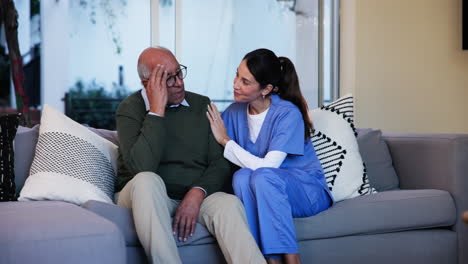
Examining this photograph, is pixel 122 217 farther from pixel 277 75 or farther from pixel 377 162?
pixel 377 162

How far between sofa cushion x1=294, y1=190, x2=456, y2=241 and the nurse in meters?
0.06

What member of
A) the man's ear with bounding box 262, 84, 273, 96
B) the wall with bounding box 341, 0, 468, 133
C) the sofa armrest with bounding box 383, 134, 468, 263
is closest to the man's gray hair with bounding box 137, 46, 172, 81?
the man's ear with bounding box 262, 84, 273, 96

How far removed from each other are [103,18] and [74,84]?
588mm

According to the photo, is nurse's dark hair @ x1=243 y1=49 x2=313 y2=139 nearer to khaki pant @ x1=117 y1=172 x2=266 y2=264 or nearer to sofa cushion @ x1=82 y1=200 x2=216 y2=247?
khaki pant @ x1=117 y1=172 x2=266 y2=264

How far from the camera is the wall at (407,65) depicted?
454 cm

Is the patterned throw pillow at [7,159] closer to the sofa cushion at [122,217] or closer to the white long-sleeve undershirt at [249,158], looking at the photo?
the sofa cushion at [122,217]

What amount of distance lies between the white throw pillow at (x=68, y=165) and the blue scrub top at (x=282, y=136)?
516 millimetres

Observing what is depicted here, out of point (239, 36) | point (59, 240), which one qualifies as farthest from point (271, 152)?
point (239, 36)

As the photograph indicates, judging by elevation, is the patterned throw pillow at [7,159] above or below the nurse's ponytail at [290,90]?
below

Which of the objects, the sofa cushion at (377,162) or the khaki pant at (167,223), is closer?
the khaki pant at (167,223)

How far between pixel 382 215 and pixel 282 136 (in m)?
0.53

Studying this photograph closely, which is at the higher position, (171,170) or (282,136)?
(282,136)

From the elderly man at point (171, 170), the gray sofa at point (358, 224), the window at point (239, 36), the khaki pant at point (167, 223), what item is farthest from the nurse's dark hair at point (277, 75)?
the window at point (239, 36)

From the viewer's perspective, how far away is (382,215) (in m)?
2.60
